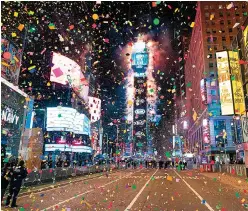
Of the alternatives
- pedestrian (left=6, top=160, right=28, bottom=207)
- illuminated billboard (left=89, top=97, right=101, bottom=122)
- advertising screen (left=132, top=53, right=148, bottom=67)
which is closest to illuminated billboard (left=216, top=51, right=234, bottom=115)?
pedestrian (left=6, top=160, right=28, bottom=207)

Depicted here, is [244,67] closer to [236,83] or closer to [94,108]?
[236,83]

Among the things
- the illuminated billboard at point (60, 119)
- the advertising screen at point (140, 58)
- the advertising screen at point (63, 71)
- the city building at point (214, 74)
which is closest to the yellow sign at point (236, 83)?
the city building at point (214, 74)

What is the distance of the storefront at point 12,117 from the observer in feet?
65.1

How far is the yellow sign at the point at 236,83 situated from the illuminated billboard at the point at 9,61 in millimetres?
26308

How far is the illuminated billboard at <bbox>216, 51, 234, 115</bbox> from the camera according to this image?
33.2 meters

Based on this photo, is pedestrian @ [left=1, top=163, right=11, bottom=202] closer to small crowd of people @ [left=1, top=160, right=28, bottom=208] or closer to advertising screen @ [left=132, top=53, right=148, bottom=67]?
small crowd of people @ [left=1, top=160, right=28, bottom=208]

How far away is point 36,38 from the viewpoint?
6150 centimetres

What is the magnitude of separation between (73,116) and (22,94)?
44509mm

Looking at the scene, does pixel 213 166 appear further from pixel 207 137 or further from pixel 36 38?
pixel 36 38

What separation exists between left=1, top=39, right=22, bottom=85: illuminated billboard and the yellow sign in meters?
26.3

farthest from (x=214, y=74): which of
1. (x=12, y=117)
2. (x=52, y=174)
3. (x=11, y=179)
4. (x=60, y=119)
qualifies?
(x=11, y=179)

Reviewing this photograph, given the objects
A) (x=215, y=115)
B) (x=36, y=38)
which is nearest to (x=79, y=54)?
(x=36, y=38)

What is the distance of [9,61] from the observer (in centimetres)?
2231

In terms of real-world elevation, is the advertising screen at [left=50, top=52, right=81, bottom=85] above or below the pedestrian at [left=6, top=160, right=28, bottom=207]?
above
